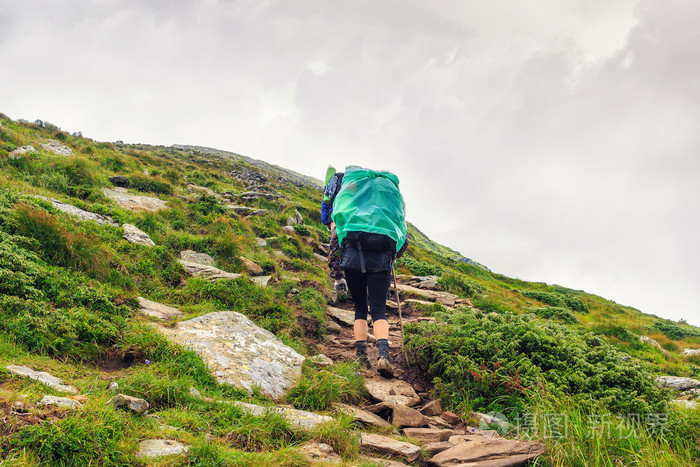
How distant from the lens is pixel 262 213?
13.3 metres

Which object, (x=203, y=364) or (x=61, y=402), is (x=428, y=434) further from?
(x=61, y=402)

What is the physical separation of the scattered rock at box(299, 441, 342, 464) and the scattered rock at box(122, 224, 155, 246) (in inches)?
Result: 226

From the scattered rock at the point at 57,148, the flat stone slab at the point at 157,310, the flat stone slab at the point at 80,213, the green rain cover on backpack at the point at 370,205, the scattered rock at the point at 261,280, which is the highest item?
the scattered rock at the point at 57,148

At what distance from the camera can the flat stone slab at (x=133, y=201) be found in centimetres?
959

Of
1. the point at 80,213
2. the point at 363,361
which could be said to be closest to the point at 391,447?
the point at 363,361

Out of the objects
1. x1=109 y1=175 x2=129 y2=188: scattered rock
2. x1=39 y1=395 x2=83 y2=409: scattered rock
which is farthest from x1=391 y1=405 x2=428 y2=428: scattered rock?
x1=109 y1=175 x2=129 y2=188: scattered rock

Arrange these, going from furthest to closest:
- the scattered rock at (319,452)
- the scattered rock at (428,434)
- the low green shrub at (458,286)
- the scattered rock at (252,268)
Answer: the low green shrub at (458,286) → the scattered rock at (252,268) → the scattered rock at (428,434) → the scattered rock at (319,452)

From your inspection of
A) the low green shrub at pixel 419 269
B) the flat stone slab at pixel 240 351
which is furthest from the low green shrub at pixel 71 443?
the low green shrub at pixel 419 269

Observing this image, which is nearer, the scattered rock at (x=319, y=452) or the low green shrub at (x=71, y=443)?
the low green shrub at (x=71, y=443)

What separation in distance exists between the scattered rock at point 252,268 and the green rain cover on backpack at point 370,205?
11.5ft

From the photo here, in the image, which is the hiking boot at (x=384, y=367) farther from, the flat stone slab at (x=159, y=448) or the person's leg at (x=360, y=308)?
the flat stone slab at (x=159, y=448)

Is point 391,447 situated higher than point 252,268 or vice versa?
point 252,268

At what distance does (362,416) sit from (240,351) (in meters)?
1.66

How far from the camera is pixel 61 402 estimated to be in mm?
2434
